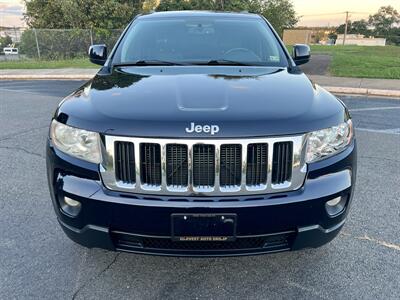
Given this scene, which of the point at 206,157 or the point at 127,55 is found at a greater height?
the point at 127,55

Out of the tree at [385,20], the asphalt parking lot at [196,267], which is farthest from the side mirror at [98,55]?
the tree at [385,20]

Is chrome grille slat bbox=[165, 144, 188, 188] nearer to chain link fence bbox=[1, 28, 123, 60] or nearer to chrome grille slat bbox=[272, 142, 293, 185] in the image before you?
chrome grille slat bbox=[272, 142, 293, 185]

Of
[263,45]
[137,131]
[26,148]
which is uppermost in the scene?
[263,45]

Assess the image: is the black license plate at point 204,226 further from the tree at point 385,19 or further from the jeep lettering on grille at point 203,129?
the tree at point 385,19

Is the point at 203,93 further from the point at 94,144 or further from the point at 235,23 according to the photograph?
the point at 235,23

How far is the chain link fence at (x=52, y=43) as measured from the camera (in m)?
20.9

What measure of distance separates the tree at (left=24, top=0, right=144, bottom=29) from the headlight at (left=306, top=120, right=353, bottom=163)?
82.0ft

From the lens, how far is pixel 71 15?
2441cm

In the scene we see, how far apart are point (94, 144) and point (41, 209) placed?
1636 mm

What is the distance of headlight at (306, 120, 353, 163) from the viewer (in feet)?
7.07

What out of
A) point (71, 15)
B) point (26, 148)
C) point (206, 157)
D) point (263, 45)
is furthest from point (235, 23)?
point (71, 15)

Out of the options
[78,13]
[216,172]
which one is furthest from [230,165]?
[78,13]

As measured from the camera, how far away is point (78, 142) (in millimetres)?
2203

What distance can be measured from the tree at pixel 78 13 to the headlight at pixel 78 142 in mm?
24543
